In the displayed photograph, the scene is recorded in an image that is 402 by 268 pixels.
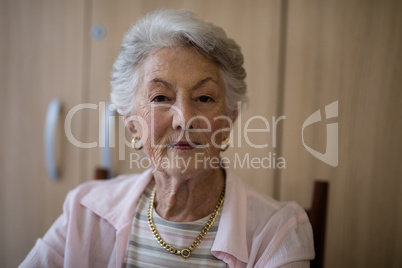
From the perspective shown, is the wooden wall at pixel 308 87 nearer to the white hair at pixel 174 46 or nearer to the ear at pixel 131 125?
the white hair at pixel 174 46

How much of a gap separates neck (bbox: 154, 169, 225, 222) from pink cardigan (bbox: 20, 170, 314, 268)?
0.06 metres

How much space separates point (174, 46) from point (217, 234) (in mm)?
557

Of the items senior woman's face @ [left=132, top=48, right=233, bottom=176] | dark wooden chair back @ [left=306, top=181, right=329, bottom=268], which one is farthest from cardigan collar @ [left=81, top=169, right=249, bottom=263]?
dark wooden chair back @ [left=306, top=181, right=329, bottom=268]

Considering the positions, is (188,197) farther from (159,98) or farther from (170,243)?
(159,98)

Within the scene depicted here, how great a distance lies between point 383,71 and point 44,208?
1.69 metres

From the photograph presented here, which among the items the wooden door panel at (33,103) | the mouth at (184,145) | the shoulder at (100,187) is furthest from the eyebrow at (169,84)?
the wooden door panel at (33,103)

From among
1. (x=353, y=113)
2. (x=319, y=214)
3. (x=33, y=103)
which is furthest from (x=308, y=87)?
(x=33, y=103)

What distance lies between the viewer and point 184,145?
886 mm

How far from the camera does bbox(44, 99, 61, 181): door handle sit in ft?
4.90

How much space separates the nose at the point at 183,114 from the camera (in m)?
0.84

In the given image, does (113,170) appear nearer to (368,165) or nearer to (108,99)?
(108,99)

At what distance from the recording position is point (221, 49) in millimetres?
884

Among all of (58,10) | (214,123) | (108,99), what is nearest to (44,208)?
(108,99)

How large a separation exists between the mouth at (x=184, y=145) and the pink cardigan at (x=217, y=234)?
7.8 inches
